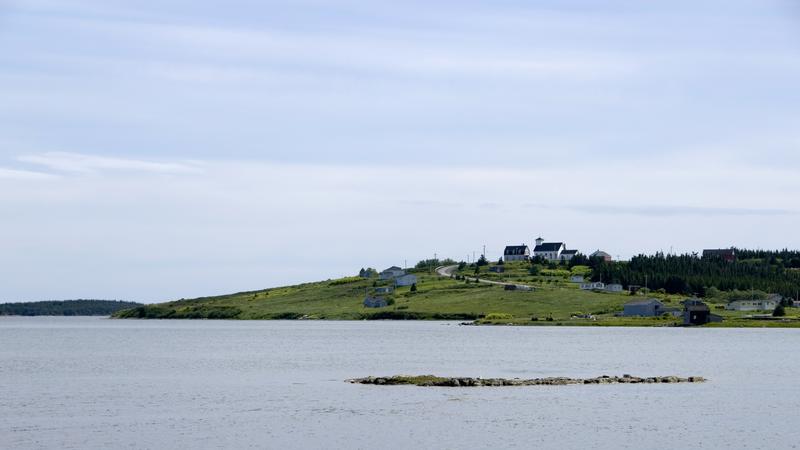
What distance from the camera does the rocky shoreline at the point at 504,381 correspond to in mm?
74250

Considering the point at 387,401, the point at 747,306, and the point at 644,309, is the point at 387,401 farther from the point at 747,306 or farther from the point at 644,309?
the point at 747,306

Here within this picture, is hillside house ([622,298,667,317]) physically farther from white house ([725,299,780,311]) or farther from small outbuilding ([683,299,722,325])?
white house ([725,299,780,311])

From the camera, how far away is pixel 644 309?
7219 inches

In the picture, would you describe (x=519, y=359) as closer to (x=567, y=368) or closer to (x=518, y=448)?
(x=567, y=368)

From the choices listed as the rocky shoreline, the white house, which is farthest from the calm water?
the white house

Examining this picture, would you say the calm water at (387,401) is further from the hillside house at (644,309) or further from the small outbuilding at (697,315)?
the hillside house at (644,309)

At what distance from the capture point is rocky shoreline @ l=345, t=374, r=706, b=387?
7425cm

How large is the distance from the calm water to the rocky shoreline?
2.31 m

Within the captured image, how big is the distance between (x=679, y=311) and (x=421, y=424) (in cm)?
13915

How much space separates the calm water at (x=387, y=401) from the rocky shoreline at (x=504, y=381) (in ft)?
7.59

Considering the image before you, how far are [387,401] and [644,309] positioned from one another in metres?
125

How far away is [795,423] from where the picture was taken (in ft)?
185

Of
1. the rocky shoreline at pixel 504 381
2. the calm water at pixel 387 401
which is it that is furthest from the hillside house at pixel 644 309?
the rocky shoreline at pixel 504 381

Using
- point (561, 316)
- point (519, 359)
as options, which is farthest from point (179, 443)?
point (561, 316)
